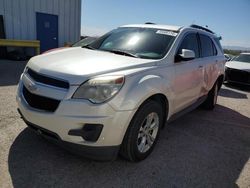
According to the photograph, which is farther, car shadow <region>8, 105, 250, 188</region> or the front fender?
car shadow <region>8, 105, 250, 188</region>

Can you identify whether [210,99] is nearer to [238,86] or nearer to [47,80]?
[47,80]

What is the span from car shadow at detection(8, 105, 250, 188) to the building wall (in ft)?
33.1

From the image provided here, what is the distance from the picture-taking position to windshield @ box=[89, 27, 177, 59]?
380 centimetres

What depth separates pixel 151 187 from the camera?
2.96 m

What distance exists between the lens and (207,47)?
552 cm

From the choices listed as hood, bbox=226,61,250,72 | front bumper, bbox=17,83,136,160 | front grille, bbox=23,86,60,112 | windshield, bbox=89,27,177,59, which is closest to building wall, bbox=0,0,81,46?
hood, bbox=226,61,250,72

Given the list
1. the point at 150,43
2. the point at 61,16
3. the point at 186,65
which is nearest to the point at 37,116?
the point at 150,43

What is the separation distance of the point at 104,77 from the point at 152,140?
51.5 inches

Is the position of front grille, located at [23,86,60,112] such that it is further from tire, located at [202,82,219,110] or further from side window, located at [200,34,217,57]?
tire, located at [202,82,219,110]

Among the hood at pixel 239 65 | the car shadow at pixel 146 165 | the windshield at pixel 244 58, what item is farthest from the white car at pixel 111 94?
the windshield at pixel 244 58

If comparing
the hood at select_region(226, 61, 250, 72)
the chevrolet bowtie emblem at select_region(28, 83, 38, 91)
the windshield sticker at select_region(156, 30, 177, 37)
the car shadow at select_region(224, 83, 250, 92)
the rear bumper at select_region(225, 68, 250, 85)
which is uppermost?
the windshield sticker at select_region(156, 30, 177, 37)

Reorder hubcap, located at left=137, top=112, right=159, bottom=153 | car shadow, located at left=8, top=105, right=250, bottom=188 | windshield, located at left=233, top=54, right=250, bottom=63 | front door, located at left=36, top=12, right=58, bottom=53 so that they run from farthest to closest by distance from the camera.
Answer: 1. front door, located at left=36, top=12, right=58, bottom=53
2. windshield, located at left=233, top=54, right=250, bottom=63
3. hubcap, located at left=137, top=112, right=159, bottom=153
4. car shadow, located at left=8, top=105, right=250, bottom=188

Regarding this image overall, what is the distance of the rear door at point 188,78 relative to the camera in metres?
3.98

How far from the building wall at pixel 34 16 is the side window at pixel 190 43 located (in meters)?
10.3
